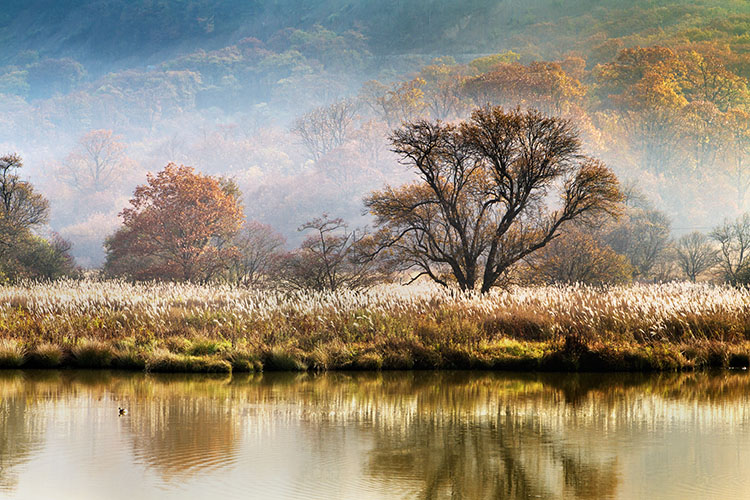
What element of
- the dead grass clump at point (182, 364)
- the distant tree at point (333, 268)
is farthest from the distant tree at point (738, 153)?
the dead grass clump at point (182, 364)

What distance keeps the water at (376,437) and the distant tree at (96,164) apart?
4010 inches

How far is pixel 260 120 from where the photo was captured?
6211 inches

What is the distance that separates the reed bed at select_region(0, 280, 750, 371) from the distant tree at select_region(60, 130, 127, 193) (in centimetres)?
9587

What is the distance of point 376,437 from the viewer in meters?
10.7

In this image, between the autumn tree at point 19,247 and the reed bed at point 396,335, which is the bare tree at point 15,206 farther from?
the reed bed at point 396,335

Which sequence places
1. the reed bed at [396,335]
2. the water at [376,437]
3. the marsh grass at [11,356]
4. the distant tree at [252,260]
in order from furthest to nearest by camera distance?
1. the distant tree at [252,260]
2. the marsh grass at [11,356]
3. the reed bed at [396,335]
4. the water at [376,437]

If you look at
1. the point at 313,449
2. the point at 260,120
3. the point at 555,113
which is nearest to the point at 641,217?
the point at 555,113

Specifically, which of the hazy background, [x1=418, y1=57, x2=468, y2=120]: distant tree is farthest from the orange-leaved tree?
[x1=418, y1=57, x2=468, y2=120]: distant tree

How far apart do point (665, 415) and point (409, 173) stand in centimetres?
7916

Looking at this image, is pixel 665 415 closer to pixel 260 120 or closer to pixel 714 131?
pixel 714 131

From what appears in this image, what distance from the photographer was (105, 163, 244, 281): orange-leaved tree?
135 feet

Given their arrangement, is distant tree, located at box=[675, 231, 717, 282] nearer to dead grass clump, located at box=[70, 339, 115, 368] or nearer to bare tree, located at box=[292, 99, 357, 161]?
dead grass clump, located at box=[70, 339, 115, 368]

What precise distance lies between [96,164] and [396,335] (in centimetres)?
10489

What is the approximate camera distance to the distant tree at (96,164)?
4439 inches
